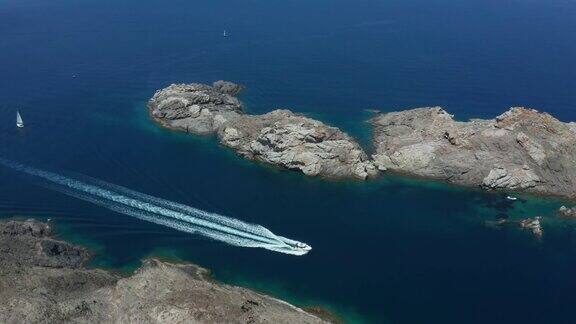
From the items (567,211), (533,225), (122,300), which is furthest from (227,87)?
(122,300)

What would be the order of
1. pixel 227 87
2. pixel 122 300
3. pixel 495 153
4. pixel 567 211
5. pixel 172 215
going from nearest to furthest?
pixel 122 300 → pixel 172 215 → pixel 567 211 → pixel 495 153 → pixel 227 87

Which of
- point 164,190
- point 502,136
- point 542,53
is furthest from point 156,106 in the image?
point 542,53

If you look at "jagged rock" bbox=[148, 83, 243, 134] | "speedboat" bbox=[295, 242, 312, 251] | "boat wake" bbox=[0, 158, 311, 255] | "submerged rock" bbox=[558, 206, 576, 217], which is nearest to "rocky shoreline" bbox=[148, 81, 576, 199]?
"jagged rock" bbox=[148, 83, 243, 134]

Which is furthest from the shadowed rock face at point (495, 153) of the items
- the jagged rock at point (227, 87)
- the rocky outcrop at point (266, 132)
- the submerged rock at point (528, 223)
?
the jagged rock at point (227, 87)

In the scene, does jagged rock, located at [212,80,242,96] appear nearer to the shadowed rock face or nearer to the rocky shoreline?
the rocky shoreline

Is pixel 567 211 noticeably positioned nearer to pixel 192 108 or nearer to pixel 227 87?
pixel 192 108

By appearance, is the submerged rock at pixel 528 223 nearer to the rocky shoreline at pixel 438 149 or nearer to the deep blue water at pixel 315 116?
the deep blue water at pixel 315 116
